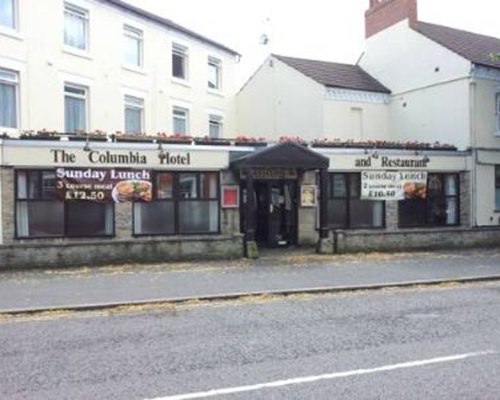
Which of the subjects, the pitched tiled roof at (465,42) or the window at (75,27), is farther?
the pitched tiled roof at (465,42)

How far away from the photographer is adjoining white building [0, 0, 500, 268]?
647 inches

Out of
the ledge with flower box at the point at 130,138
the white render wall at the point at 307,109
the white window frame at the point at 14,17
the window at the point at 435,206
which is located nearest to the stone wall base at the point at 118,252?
the ledge with flower box at the point at 130,138

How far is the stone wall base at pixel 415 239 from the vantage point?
17.7m

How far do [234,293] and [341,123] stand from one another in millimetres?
14362

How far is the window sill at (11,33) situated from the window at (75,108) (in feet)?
7.78

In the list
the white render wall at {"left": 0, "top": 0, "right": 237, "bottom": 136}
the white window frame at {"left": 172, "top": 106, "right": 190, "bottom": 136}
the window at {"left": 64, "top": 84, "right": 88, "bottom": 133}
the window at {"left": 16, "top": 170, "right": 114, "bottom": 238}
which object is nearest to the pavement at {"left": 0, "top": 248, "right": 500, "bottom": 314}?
the window at {"left": 16, "top": 170, "right": 114, "bottom": 238}

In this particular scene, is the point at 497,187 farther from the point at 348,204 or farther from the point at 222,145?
the point at 222,145

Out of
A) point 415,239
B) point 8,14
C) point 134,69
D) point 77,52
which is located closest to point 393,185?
point 415,239

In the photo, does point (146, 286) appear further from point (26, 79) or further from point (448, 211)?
point (448, 211)

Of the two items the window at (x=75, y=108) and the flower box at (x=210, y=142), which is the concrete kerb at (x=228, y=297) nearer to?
the flower box at (x=210, y=142)

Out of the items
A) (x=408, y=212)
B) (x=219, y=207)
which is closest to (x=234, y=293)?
(x=219, y=207)

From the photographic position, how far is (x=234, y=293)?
37.5ft

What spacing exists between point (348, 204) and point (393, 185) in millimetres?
1578

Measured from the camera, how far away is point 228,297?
441 inches
